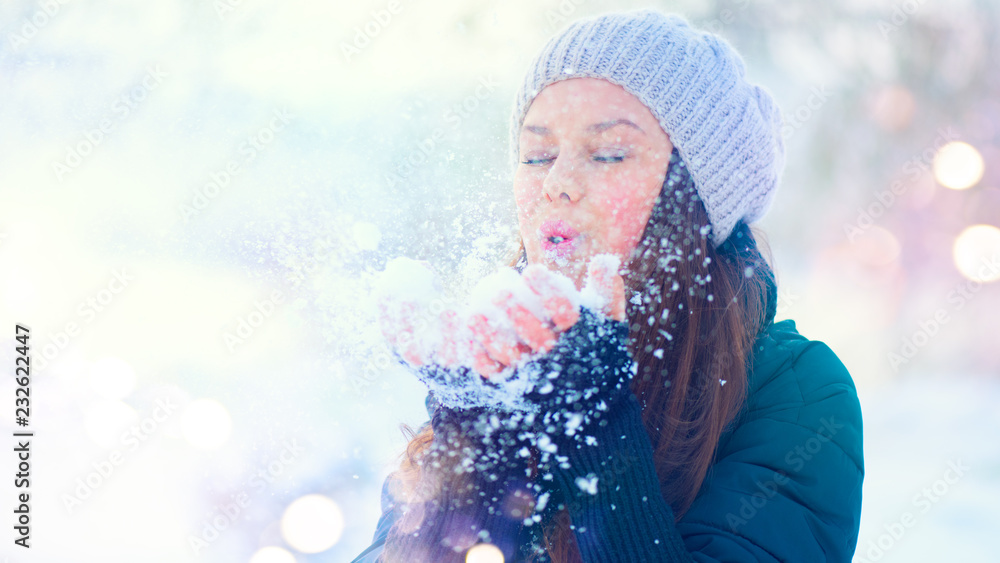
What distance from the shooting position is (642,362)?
1.44 m

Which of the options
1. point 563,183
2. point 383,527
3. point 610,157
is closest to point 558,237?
point 563,183

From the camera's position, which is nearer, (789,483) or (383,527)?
(789,483)

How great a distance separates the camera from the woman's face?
Answer: 1.41m

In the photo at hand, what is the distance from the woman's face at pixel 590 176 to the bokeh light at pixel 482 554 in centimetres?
65

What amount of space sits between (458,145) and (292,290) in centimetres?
85

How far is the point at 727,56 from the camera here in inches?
66.6

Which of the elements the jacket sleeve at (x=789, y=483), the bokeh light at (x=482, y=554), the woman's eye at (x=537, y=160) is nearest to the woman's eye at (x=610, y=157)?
the woman's eye at (x=537, y=160)

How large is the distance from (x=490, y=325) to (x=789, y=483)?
0.69 m

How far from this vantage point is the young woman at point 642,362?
1111 mm

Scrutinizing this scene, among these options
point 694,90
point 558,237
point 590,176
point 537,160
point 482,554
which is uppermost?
point 694,90

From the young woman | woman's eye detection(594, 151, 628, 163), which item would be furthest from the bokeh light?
woman's eye detection(594, 151, 628, 163)

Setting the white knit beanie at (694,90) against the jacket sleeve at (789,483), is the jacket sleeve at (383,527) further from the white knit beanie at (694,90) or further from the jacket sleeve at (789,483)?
the white knit beanie at (694,90)

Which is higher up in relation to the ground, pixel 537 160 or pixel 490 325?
pixel 537 160

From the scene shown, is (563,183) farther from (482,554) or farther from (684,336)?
(482,554)
